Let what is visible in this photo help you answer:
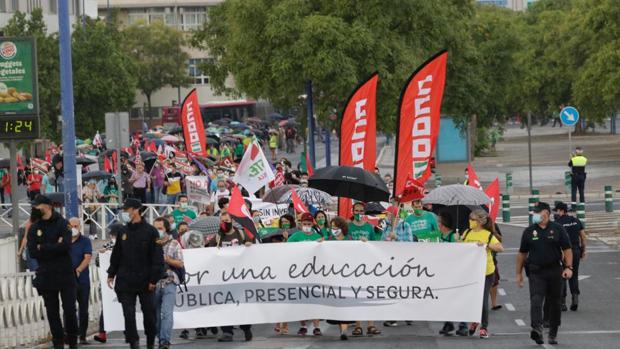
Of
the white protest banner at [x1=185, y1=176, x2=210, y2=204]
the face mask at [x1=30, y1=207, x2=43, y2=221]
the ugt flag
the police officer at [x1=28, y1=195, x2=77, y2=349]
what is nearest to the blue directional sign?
the white protest banner at [x1=185, y1=176, x2=210, y2=204]

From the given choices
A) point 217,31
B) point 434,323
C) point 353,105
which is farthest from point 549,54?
point 434,323

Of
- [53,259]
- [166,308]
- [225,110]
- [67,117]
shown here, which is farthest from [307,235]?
[225,110]

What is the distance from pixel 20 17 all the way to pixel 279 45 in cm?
2835

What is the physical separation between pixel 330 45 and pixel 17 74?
22.5 m

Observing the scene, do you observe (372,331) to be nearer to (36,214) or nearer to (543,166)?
(36,214)

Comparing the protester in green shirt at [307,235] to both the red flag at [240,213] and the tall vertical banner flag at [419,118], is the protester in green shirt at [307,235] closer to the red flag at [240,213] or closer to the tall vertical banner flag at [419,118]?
the red flag at [240,213]

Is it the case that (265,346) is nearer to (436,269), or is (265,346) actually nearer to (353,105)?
(436,269)

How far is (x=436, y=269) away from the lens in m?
18.4

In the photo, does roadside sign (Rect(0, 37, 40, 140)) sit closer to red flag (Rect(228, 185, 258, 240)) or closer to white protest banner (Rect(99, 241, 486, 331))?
red flag (Rect(228, 185, 258, 240))

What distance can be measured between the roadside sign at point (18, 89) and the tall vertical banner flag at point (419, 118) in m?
5.62

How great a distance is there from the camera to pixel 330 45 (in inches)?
1758

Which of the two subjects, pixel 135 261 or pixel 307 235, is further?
pixel 307 235

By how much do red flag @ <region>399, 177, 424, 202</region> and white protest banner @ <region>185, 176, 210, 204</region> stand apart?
1184 cm

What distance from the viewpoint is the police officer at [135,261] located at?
1590cm
